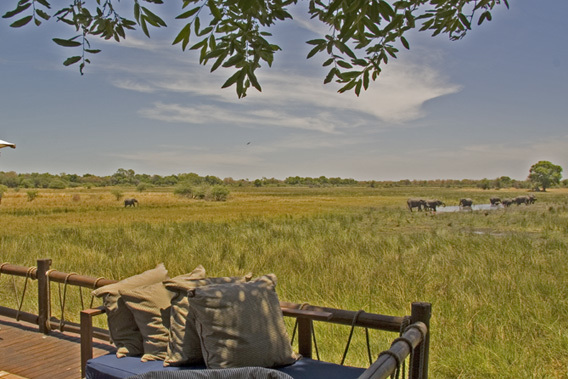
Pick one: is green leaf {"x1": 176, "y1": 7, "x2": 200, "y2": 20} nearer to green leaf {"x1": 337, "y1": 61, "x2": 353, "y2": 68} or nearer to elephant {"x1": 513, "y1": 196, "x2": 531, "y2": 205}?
green leaf {"x1": 337, "y1": 61, "x2": 353, "y2": 68}

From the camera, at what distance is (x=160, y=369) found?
216cm

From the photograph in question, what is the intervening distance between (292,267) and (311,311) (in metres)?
5.33

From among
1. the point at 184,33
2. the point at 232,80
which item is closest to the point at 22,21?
the point at 184,33

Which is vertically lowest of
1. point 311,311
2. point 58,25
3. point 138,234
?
point 138,234

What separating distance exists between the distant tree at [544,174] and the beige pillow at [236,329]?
327 feet

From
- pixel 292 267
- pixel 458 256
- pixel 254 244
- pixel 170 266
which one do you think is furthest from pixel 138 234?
pixel 458 256

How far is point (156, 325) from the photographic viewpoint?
2389 millimetres

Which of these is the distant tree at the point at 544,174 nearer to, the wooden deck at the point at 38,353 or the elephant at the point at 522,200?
the elephant at the point at 522,200

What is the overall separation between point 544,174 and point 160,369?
105m

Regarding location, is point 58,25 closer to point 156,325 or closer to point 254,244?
point 156,325

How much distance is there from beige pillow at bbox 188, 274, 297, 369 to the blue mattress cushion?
0.09m

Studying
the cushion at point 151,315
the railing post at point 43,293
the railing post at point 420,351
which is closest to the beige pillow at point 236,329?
the cushion at point 151,315

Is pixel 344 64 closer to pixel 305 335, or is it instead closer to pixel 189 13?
pixel 189 13

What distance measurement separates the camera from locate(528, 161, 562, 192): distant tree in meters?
90.9
